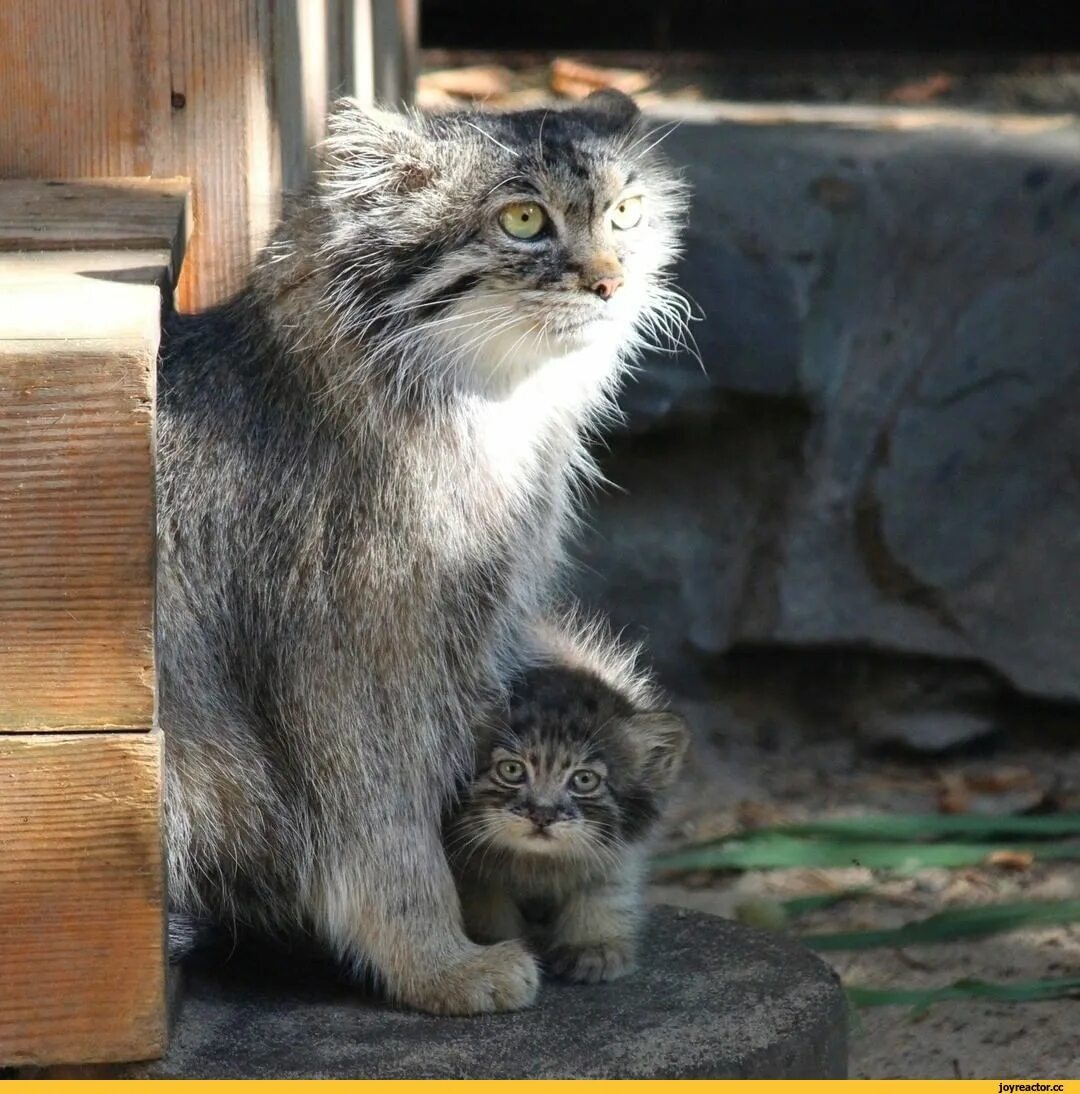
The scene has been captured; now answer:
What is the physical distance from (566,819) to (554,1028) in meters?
0.35

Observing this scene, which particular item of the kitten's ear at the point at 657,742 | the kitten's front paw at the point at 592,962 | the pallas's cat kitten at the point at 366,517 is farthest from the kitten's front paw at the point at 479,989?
the kitten's ear at the point at 657,742

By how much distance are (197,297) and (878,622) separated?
2.61 metres

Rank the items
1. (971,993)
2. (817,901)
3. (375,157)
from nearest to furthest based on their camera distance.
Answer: (375,157) < (971,993) < (817,901)

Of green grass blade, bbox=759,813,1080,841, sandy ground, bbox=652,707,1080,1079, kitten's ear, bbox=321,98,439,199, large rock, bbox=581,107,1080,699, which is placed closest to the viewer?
kitten's ear, bbox=321,98,439,199

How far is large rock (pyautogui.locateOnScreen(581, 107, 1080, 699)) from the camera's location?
5250 mm

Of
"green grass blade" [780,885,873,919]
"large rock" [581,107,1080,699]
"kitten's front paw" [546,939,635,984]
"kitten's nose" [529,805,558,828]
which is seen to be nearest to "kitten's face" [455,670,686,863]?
"kitten's nose" [529,805,558,828]

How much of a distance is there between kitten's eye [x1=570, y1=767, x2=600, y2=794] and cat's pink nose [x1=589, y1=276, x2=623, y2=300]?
809mm

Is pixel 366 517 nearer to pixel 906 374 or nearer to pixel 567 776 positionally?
pixel 567 776

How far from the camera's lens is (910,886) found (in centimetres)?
467

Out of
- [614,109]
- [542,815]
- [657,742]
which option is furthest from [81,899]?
[614,109]

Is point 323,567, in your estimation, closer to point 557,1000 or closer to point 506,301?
point 506,301

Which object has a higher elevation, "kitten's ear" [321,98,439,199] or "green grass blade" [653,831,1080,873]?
"kitten's ear" [321,98,439,199]

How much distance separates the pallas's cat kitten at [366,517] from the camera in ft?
9.40

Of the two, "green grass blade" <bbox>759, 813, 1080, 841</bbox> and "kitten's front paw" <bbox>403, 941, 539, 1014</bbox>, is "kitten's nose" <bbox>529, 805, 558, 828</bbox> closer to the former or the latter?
"kitten's front paw" <bbox>403, 941, 539, 1014</bbox>
